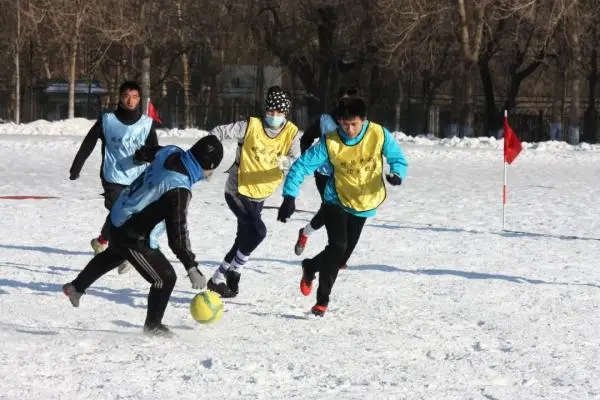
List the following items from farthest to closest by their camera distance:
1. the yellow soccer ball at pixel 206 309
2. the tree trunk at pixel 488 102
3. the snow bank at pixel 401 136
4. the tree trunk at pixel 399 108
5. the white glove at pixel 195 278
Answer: the tree trunk at pixel 399 108 < the tree trunk at pixel 488 102 < the snow bank at pixel 401 136 < the yellow soccer ball at pixel 206 309 < the white glove at pixel 195 278

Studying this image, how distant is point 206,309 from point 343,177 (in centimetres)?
149

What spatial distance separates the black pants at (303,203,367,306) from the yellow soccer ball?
0.94m

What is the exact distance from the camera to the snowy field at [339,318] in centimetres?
600

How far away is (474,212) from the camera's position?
16359mm

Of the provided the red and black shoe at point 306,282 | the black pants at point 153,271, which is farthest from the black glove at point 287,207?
the black pants at point 153,271

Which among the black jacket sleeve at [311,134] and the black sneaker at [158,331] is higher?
the black jacket sleeve at [311,134]

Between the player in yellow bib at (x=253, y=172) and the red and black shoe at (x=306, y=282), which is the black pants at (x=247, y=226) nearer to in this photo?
the player in yellow bib at (x=253, y=172)

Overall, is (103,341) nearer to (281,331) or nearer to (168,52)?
(281,331)

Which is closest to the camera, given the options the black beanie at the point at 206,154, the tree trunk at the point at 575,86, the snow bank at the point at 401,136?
the black beanie at the point at 206,154

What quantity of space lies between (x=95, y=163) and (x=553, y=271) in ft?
53.6

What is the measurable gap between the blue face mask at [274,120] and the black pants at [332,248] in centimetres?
106

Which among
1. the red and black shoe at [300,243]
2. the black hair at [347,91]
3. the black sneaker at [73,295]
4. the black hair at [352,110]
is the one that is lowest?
the black sneaker at [73,295]

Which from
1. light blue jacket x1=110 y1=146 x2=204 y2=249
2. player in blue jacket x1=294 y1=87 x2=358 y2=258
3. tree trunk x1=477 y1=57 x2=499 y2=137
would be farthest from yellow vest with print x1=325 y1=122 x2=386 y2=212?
tree trunk x1=477 y1=57 x2=499 y2=137

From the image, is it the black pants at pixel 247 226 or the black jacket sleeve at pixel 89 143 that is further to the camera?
the black jacket sleeve at pixel 89 143
